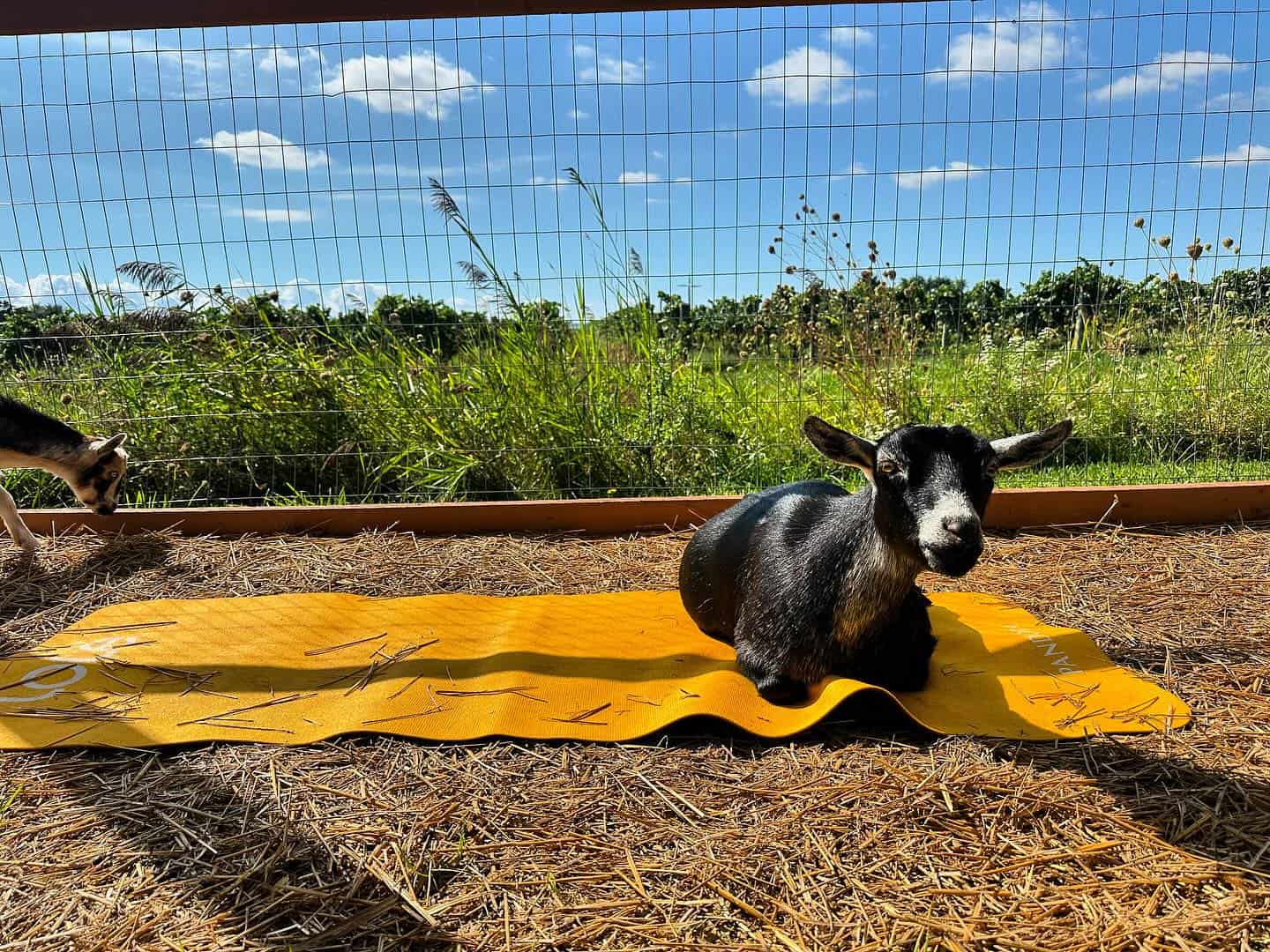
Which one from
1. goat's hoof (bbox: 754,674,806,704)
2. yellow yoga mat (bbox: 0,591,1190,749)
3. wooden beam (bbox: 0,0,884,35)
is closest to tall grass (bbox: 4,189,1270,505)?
wooden beam (bbox: 0,0,884,35)

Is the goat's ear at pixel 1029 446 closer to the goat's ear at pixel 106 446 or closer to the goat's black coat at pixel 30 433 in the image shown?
the goat's ear at pixel 106 446

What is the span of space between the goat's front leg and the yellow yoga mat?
1321 mm

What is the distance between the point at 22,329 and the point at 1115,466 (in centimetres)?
718

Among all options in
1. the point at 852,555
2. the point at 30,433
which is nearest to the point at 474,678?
the point at 852,555

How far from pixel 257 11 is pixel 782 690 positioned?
372 centimetres

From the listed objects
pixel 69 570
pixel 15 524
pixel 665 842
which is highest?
pixel 15 524

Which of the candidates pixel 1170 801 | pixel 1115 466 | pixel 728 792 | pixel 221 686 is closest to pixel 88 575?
pixel 221 686

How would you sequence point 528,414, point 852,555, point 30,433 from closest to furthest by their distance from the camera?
point 852,555 < point 30,433 < point 528,414

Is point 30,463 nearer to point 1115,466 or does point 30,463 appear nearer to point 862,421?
point 862,421

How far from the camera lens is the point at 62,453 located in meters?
4.30

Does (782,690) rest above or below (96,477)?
below

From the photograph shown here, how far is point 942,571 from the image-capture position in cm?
190

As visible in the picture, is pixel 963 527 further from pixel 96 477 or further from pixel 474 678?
pixel 96 477

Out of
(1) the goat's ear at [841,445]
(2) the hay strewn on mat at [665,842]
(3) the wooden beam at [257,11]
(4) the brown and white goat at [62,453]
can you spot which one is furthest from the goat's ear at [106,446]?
(1) the goat's ear at [841,445]
